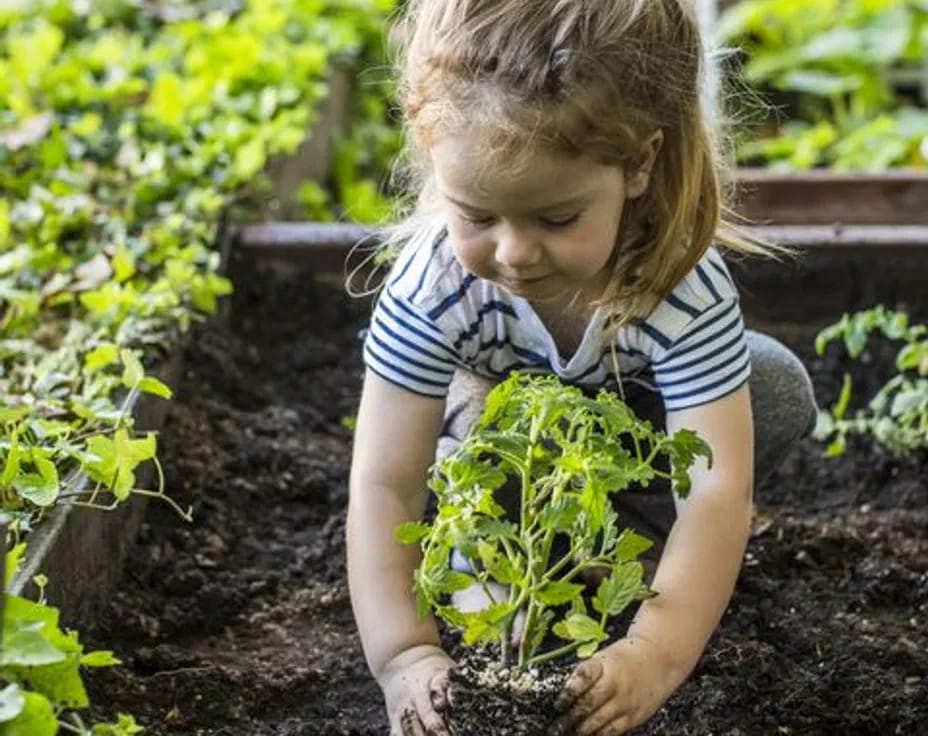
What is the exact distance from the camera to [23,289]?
12.7 ft

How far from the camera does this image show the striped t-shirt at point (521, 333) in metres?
2.83

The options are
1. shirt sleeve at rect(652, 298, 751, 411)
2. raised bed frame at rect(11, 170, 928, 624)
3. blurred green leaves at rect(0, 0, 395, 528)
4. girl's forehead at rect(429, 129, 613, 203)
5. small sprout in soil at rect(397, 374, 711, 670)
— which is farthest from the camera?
raised bed frame at rect(11, 170, 928, 624)

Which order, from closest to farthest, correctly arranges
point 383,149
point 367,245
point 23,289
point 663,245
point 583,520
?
point 583,520
point 663,245
point 23,289
point 367,245
point 383,149

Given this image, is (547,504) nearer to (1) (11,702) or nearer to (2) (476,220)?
(2) (476,220)

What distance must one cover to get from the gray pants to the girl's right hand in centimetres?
51

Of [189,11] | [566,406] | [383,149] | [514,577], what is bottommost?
[383,149]

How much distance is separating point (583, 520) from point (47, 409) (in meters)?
1.12

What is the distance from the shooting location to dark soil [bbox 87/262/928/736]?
2.90m

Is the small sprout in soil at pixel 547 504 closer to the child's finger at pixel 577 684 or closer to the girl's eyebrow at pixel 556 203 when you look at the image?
the child's finger at pixel 577 684

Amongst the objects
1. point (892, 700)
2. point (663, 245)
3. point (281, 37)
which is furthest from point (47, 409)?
point (281, 37)

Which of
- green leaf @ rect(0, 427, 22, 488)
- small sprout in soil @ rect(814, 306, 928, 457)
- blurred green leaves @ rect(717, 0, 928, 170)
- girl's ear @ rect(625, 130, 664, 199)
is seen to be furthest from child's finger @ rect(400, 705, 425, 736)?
blurred green leaves @ rect(717, 0, 928, 170)

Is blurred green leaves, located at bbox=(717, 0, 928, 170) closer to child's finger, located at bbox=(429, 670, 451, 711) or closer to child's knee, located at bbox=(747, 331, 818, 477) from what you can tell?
child's knee, located at bbox=(747, 331, 818, 477)

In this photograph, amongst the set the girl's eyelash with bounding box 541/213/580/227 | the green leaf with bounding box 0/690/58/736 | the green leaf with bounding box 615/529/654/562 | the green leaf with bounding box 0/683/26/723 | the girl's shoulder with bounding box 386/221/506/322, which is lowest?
the green leaf with bounding box 0/690/58/736

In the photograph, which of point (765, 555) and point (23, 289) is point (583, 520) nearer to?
point (765, 555)
